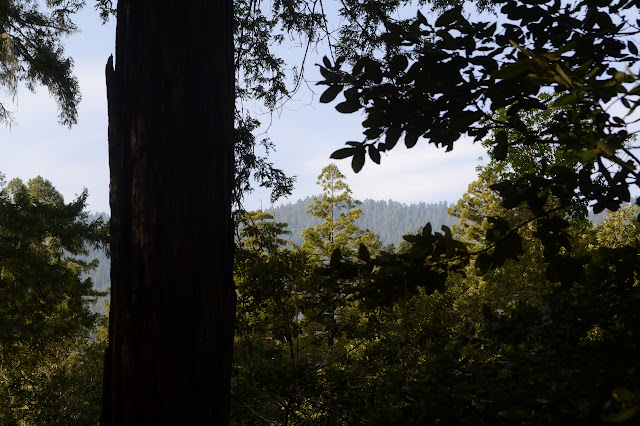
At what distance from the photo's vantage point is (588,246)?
53.1 feet

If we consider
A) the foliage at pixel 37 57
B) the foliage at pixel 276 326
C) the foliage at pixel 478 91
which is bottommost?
the foliage at pixel 276 326

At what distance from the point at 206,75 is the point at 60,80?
9.69 m

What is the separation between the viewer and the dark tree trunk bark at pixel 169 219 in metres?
1.74

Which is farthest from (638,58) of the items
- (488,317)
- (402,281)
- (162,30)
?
(162,30)

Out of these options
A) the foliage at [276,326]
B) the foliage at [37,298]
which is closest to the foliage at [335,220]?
the foliage at [37,298]

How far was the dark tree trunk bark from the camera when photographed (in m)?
1.74

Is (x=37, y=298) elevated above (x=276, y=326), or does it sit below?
above

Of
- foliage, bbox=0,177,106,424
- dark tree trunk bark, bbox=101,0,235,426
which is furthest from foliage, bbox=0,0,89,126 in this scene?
dark tree trunk bark, bbox=101,0,235,426

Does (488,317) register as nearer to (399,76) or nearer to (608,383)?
(608,383)

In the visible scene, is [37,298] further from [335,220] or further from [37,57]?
[335,220]

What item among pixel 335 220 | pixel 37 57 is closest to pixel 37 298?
pixel 37 57

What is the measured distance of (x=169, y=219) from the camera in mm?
1778

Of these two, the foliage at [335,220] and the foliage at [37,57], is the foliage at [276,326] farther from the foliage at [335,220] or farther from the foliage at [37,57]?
the foliage at [335,220]

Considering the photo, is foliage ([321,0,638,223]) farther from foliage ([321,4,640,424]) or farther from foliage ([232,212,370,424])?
foliage ([232,212,370,424])
